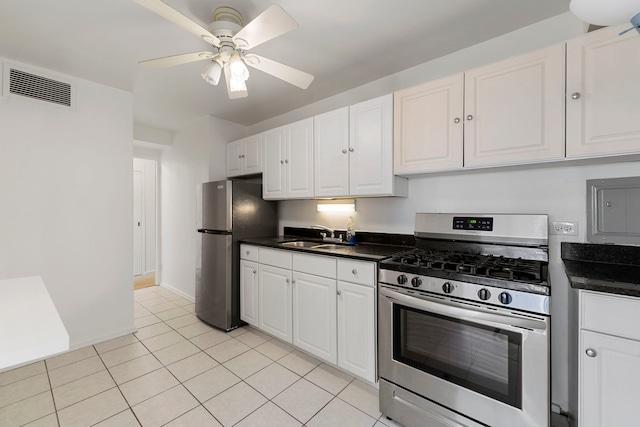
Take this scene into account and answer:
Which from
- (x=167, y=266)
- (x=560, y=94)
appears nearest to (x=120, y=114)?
(x=167, y=266)

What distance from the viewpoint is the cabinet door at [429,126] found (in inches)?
70.1

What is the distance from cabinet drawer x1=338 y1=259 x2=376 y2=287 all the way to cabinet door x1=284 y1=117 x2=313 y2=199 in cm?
84

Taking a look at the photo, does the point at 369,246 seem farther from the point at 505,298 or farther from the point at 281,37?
the point at 281,37

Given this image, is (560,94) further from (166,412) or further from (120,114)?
(120,114)

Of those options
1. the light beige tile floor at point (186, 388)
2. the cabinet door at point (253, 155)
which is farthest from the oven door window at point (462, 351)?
the cabinet door at point (253, 155)

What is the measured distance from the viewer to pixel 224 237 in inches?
112

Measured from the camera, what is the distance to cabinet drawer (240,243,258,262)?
8.83ft

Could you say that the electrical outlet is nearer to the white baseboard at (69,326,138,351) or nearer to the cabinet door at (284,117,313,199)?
the cabinet door at (284,117,313,199)

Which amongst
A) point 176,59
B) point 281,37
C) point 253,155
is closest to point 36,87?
point 176,59

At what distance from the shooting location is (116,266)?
2766 mm

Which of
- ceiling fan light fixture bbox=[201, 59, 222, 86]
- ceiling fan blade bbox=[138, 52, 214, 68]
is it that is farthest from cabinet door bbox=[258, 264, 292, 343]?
ceiling fan blade bbox=[138, 52, 214, 68]

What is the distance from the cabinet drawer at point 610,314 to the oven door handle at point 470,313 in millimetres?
155

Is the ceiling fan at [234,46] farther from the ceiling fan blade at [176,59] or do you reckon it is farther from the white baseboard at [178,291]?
the white baseboard at [178,291]

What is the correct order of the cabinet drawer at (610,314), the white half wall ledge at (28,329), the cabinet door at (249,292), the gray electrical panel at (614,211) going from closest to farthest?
the white half wall ledge at (28,329) → the cabinet drawer at (610,314) → the gray electrical panel at (614,211) → the cabinet door at (249,292)
